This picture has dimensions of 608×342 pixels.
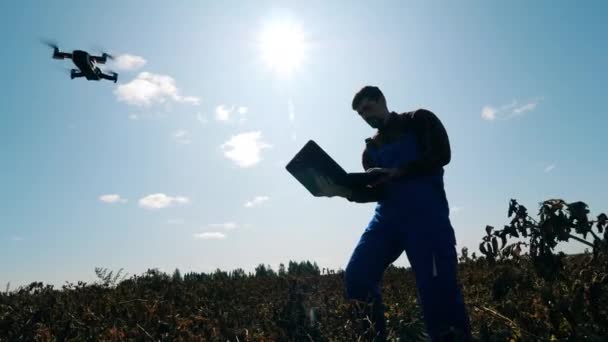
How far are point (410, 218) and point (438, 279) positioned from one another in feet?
1.61

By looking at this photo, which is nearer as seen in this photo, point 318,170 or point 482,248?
point 482,248

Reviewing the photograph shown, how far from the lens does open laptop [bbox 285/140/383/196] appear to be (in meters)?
3.45

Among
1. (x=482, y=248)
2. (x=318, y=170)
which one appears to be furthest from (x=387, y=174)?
(x=482, y=248)

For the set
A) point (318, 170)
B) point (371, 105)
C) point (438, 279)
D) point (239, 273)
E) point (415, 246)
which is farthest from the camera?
point (239, 273)

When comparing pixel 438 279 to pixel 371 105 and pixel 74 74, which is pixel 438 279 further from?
pixel 74 74

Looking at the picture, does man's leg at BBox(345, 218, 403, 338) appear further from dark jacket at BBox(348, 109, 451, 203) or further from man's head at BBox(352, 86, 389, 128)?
man's head at BBox(352, 86, 389, 128)

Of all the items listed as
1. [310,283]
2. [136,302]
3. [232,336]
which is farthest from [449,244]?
[310,283]

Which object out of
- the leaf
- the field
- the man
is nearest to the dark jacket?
the man

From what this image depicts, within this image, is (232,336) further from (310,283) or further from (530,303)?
(310,283)

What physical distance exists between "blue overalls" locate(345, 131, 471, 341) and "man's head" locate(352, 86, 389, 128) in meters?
0.26

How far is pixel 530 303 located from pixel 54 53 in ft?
63.9

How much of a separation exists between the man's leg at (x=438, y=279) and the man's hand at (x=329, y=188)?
0.63m

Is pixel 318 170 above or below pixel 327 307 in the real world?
above

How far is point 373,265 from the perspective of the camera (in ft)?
11.9
